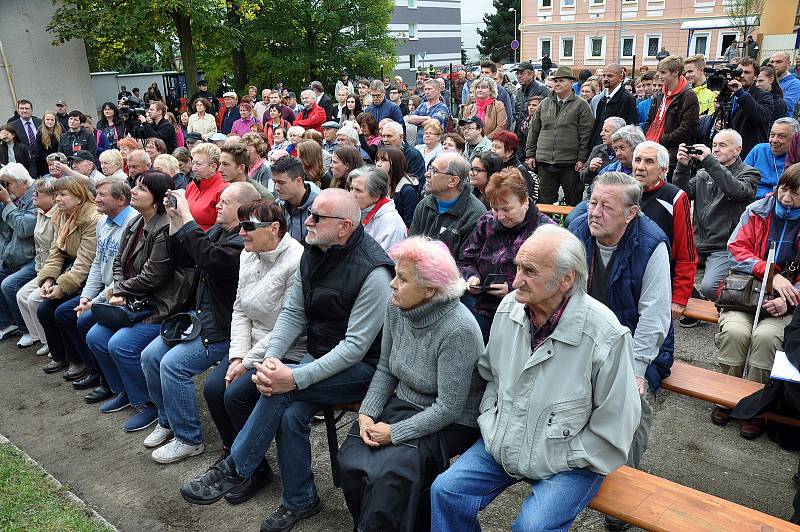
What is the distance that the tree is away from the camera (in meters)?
53.3

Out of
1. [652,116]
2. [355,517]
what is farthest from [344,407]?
[652,116]

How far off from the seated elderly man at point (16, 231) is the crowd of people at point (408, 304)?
0.08 feet

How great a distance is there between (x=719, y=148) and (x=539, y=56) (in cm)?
4554

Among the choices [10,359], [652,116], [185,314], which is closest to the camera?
[185,314]

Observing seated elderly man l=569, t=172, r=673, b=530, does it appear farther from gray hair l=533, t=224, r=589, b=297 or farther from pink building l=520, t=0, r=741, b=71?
pink building l=520, t=0, r=741, b=71

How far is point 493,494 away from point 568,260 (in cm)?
109

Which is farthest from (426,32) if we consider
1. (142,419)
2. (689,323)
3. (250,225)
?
(250,225)

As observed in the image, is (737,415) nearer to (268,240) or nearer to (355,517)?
(355,517)

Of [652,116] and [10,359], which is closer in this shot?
[10,359]

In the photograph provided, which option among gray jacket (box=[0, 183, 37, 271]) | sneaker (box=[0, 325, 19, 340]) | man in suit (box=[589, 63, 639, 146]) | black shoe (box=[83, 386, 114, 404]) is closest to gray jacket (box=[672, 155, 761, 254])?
man in suit (box=[589, 63, 639, 146])

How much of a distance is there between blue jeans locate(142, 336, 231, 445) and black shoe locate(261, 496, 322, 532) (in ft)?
3.31

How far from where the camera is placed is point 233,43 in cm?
2280

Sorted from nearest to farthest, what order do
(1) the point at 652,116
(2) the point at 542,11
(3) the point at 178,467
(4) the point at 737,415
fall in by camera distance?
(4) the point at 737,415 < (3) the point at 178,467 < (1) the point at 652,116 < (2) the point at 542,11

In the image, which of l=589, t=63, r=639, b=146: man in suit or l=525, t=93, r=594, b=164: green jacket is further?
l=589, t=63, r=639, b=146: man in suit
